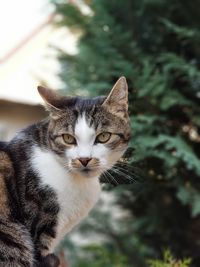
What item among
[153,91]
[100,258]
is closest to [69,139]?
[153,91]

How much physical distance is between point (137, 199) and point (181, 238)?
341 mm

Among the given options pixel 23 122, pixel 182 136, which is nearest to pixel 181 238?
pixel 182 136

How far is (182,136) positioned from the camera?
2627mm

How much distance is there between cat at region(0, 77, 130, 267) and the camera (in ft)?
4.86

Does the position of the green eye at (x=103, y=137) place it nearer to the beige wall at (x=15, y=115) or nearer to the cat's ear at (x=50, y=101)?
the cat's ear at (x=50, y=101)

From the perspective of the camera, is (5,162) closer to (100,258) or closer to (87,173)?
(87,173)

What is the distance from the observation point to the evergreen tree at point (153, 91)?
8.30 feet

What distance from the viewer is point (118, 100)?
1536 mm

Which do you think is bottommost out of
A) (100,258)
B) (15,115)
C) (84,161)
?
(100,258)

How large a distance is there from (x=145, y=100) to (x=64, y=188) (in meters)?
1.16

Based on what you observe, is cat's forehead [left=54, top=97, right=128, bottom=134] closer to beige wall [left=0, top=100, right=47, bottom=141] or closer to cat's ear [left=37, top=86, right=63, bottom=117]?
cat's ear [left=37, top=86, right=63, bottom=117]

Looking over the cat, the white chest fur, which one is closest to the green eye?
the cat

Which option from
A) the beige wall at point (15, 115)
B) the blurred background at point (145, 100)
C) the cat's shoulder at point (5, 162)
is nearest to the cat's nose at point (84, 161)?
the cat's shoulder at point (5, 162)

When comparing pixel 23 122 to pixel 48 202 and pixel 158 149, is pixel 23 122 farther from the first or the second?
pixel 48 202
